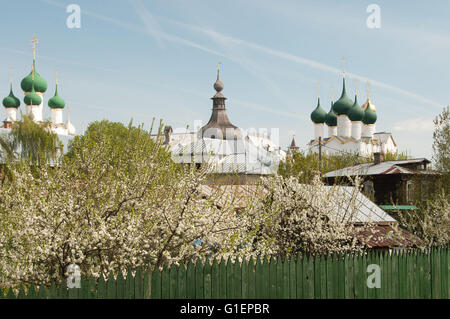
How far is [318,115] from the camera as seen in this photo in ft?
239

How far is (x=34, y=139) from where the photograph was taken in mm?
33031

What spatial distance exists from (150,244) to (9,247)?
2.36m

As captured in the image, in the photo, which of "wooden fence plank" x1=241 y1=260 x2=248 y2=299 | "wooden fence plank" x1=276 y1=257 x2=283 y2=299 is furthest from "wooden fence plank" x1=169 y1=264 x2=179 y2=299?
"wooden fence plank" x1=276 y1=257 x2=283 y2=299

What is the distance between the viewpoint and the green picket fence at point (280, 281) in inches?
280

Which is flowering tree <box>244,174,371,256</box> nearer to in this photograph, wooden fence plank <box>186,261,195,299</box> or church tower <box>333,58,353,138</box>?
wooden fence plank <box>186,261,195,299</box>

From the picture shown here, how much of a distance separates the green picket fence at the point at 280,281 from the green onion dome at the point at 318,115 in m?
62.8

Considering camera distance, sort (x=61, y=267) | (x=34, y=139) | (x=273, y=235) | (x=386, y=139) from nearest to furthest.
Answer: (x=61, y=267) < (x=273, y=235) < (x=34, y=139) < (x=386, y=139)

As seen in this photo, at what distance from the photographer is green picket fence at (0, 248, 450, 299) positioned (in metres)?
7.11

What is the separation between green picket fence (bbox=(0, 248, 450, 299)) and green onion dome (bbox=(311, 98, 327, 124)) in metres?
62.8

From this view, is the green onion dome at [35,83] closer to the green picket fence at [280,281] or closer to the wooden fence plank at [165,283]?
the green picket fence at [280,281]

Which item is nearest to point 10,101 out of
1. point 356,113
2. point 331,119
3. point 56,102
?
point 56,102
